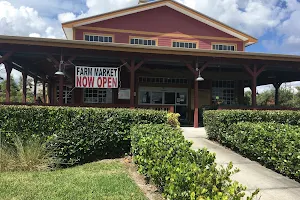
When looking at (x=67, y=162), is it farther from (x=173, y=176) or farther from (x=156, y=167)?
(x=173, y=176)

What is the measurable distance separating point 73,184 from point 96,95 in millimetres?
12381

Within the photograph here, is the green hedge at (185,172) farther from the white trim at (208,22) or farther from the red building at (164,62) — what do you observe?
the white trim at (208,22)

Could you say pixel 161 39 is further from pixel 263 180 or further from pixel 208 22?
pixel 263 180

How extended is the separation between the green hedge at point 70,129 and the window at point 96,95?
966cm

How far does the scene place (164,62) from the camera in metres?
14.7

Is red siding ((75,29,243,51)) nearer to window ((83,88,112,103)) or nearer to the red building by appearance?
the red building

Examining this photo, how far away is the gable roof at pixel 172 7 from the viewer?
17.0 m

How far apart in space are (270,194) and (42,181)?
4.37 metres

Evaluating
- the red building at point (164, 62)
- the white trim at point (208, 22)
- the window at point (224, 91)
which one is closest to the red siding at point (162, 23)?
the red building at point (164, 62)

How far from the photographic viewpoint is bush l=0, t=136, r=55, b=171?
666cm

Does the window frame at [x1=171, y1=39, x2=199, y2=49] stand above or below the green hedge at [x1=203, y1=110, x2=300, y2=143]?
above

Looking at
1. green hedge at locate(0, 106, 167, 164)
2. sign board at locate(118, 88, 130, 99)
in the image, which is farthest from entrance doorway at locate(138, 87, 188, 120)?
green hedge at locate(0, 106, 167, 164)

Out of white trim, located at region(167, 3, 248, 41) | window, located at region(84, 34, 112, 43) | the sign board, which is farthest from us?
white trim, located at region(167, 3, 248, 41)

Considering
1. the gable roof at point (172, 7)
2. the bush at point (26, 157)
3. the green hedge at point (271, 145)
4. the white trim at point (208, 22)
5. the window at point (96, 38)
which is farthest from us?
the white trim at point (208, 22)
